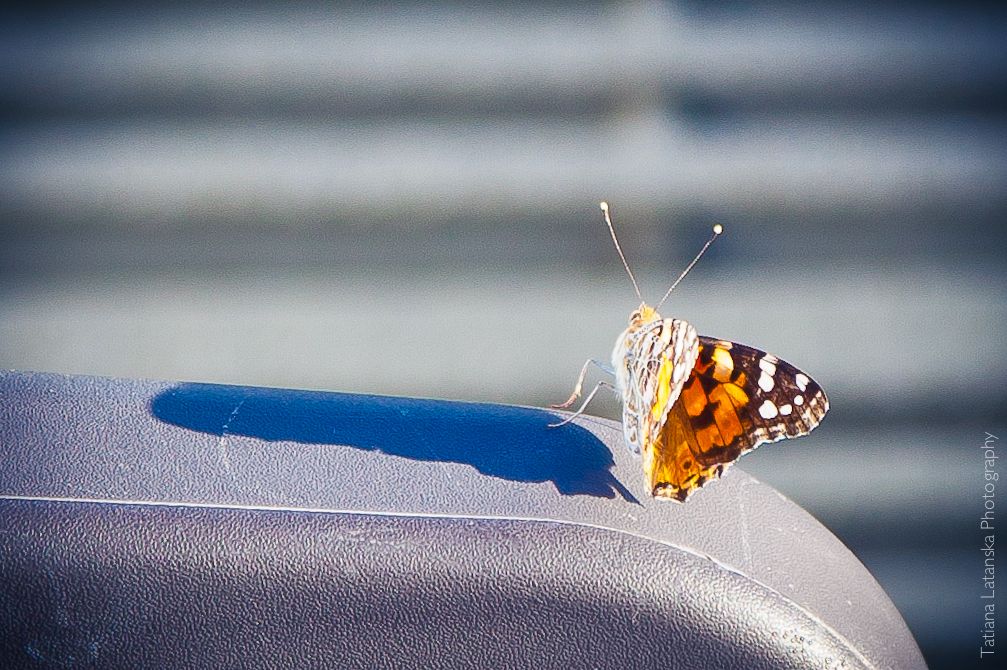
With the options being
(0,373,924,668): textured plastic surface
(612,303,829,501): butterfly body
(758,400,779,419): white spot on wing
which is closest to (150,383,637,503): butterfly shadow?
(0,373,924,668): textured plastic surface

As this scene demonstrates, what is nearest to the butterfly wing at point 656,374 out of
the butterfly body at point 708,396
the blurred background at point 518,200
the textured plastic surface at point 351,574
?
the butterfly body at point 708,396

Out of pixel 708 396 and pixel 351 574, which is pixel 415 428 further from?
pixel 708 396

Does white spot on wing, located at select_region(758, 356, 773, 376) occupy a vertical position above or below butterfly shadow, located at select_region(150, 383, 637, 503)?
above

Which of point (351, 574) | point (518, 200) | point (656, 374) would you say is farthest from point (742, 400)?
point (518, 200)

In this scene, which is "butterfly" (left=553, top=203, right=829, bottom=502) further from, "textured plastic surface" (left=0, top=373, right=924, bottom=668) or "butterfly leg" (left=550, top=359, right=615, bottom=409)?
"textured plastic surface" (left=0, top=373, right=924, bottom=668)

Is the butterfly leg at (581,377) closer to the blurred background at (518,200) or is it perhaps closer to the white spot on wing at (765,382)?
the white spot on wing at (765,382)

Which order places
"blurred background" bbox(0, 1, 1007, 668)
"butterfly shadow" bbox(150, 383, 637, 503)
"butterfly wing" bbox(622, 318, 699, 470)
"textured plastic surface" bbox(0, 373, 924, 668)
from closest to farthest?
"textured plastic surface" bbox(0, 373, 924, 668) < "butterfly shadow" bbox(150, 383, 637, 503) < "butterfly wing" bbox(622, 318, 699, 470) < "blurred background" bbox(0, 1, 1007, 668)

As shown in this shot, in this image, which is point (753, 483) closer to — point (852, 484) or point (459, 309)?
point (459, 309)
